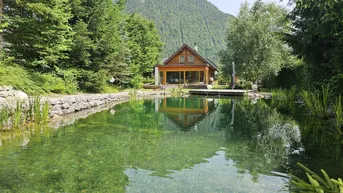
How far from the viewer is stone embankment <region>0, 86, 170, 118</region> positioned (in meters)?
8.28

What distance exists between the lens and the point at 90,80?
1616 centimetres

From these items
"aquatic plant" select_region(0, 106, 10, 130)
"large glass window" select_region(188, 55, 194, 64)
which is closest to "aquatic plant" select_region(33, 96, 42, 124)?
"aquatic plant" select_region(0, 106, 10, 130)

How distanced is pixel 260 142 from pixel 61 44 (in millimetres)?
10665

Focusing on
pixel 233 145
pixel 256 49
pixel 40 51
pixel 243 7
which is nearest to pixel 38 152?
pixel 233 145

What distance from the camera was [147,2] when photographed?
11812 centimetres

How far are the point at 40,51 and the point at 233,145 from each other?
9908mm

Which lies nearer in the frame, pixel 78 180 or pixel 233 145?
pixel 78 180

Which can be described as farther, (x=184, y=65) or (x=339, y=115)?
(x=184, y=65)

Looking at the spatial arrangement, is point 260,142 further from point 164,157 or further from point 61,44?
point 61,44

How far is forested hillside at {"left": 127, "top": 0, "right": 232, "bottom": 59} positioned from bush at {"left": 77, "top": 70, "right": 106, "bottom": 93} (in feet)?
260

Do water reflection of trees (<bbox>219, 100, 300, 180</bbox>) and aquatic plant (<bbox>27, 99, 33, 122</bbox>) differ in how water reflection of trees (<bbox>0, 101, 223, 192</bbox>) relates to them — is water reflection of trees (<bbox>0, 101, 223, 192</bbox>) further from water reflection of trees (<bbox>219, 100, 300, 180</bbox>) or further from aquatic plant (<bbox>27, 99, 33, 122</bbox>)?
aquatic plant (<bbox>27, 99, 33, 122</bbox>)

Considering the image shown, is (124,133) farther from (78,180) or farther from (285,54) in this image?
(285,54)

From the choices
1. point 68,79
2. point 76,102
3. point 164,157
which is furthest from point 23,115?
point 68,79

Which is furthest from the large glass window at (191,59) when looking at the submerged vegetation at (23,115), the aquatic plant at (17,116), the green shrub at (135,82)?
the aquatic plant at (17,116)
